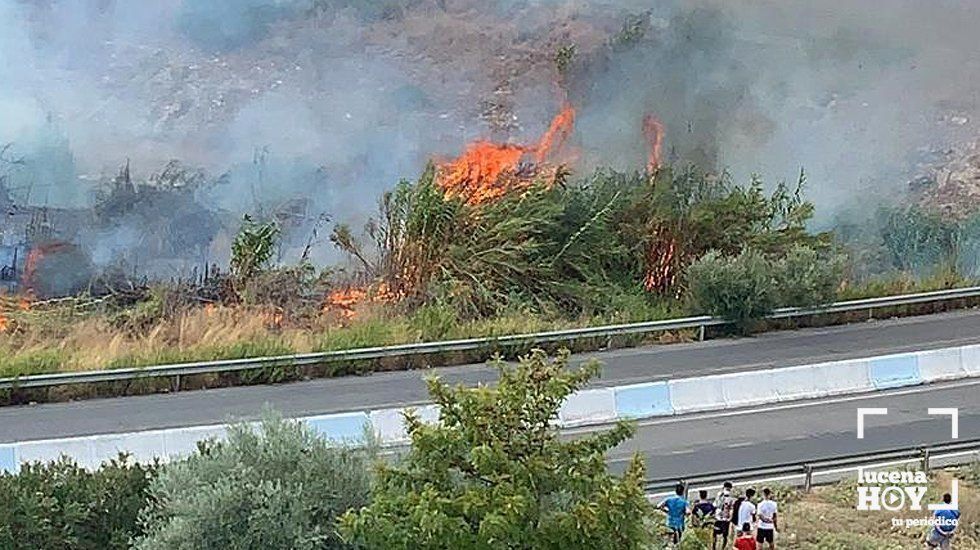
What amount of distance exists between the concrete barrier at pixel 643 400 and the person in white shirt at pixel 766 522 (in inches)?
173

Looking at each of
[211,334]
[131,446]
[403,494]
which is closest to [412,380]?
[211,334]

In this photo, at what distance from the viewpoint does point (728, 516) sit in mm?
12922

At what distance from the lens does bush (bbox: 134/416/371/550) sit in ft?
33.9

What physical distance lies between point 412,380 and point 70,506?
7415 mm

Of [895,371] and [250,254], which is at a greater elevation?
[250,254]

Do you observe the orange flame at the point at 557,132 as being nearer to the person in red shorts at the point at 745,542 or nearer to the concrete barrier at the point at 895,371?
the concrete barrier at the point at 895,371

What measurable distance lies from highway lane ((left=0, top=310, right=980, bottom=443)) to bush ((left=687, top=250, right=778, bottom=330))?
44 cm

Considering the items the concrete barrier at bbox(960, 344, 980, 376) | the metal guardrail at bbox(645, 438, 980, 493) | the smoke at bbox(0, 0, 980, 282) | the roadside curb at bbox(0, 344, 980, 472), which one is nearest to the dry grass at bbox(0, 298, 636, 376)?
the roadside curb at bbox(0, 344, 980, 472)

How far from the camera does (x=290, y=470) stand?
10844mm

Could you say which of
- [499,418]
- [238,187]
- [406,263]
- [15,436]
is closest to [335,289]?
[406,263]

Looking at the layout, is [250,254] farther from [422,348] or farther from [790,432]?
[790,432]

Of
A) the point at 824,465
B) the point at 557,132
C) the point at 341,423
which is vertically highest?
the point at 557,132

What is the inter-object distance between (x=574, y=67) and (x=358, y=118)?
5.92m

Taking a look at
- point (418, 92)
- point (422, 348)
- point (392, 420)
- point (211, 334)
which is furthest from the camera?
point (418, 92)
